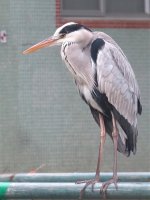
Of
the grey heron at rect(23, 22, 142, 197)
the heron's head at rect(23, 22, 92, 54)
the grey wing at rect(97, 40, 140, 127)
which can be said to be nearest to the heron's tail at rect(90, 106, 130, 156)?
the grey heron at rect(23, 22, 142, 197)

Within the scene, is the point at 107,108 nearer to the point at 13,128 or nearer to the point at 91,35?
the point at 91,35

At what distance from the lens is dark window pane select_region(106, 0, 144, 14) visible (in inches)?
379

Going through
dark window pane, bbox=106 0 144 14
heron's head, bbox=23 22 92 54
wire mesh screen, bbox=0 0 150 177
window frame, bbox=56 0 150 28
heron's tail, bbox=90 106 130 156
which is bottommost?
wire mesh screen, bbox=0 0 150 177

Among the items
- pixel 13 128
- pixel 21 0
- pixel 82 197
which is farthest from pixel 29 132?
pixel 82 197

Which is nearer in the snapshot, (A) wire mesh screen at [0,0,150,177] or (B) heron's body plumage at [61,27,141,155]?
(B) heron's body plumage at [61,27,141,155]

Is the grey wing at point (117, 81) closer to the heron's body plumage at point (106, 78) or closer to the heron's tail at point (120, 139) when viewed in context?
the heron's body plumage at point (106, 78)

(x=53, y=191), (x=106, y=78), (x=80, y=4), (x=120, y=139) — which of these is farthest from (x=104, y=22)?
(x=53, y=191)

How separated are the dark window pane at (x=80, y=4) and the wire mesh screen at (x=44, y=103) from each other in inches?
9.2

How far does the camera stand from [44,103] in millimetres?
9352

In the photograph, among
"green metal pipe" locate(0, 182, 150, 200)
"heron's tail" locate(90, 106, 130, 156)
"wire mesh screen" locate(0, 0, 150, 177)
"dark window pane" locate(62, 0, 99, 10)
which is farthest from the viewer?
"dark window pane" locate(62, 0, 99, 10)

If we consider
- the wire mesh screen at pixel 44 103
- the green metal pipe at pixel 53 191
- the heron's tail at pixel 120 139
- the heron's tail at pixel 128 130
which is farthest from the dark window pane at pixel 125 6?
the green metal pipe at pixel 53 191

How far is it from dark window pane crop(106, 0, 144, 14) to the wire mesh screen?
307 millimetres

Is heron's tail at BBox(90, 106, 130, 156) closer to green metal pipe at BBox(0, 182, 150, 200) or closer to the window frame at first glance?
green metal pipe at BBox(0, 182, 150, 200)

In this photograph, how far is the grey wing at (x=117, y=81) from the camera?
5.11 metres
